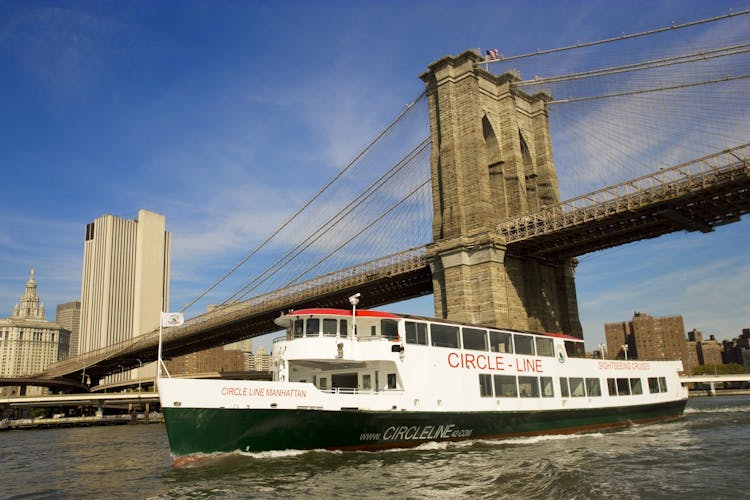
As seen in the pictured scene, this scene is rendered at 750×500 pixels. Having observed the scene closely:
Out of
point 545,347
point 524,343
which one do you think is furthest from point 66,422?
point 545,347

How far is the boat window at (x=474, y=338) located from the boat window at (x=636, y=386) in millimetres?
12431

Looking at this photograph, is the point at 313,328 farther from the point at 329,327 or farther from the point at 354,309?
the point at 354,309

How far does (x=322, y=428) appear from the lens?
66.4ft

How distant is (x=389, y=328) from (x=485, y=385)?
200 inches

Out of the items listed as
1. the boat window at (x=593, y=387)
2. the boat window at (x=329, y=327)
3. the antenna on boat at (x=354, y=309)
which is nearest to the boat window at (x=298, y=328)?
the boat window at (x=329, y=327)

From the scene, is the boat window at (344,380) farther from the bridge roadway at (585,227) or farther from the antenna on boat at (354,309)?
the bridge roadway at (585,227)

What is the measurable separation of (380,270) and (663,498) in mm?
40455

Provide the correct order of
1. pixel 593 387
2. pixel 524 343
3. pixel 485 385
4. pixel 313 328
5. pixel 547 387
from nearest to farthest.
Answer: pixel 313 328, pixel 485 385, pixel 524 343, pixel 547 387, pixel 593 387

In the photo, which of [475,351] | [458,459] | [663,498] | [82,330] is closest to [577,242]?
[475,351]

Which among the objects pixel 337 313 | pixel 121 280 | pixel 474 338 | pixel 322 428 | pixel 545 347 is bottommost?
pixel 322 428

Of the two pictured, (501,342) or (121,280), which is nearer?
(501,342)

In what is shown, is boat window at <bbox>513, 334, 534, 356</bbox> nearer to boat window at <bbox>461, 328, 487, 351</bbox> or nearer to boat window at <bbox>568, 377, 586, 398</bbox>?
boat window at <bbox>461, 328, 487, 351</bbox>

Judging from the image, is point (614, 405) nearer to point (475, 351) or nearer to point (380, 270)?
point (475, 351)

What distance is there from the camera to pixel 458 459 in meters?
20.4
